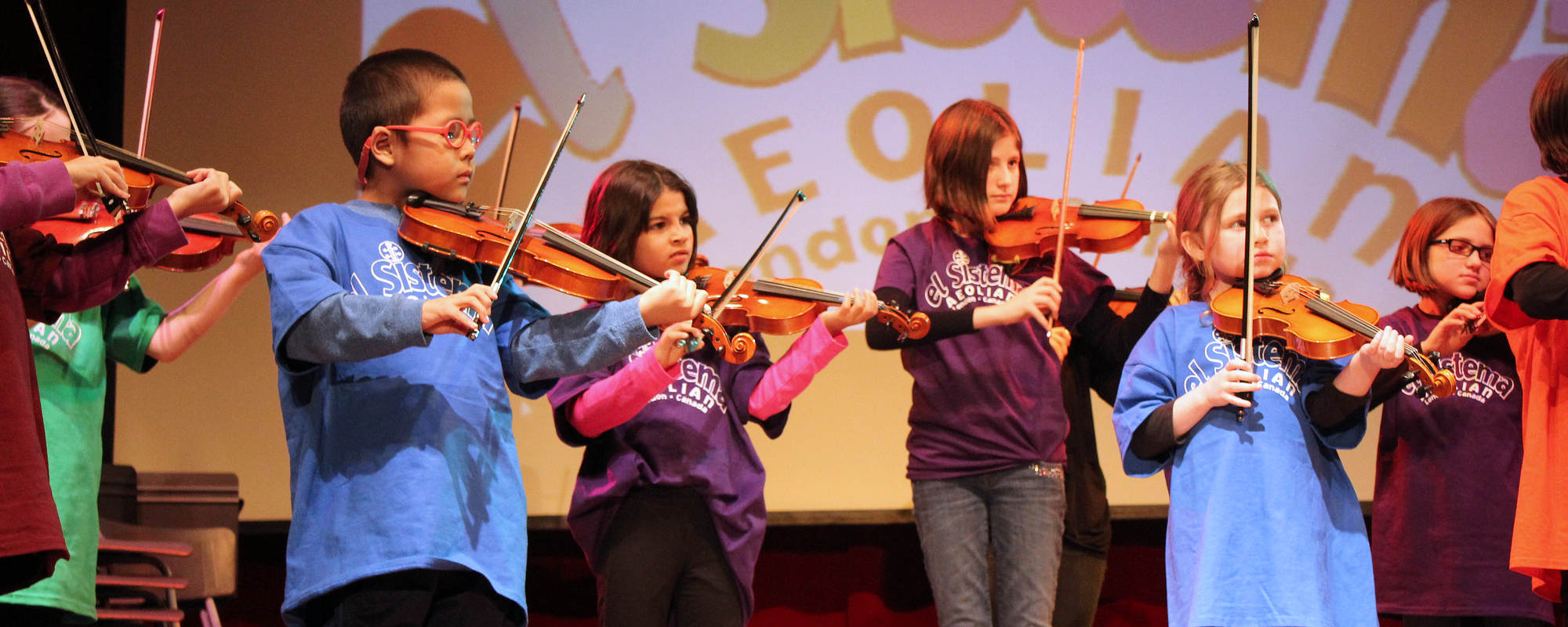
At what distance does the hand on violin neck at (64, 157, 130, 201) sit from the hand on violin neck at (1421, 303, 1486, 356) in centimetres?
246

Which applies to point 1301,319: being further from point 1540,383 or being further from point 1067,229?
point 1067,229

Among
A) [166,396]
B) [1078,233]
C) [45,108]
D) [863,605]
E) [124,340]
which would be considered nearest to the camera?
[45,108]

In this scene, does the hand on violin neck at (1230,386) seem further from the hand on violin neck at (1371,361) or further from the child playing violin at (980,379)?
the child playing violin at (980,379)

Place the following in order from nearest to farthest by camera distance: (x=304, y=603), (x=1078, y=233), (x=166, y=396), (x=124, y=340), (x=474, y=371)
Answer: (x=304, y=603)
(x=474, y=371)
(x=124, y=340)
(x=1078, y=233)
(x=166, y=396)

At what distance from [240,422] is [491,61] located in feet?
4.29

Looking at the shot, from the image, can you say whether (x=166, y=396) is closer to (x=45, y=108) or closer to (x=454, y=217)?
(x=45, y=108)

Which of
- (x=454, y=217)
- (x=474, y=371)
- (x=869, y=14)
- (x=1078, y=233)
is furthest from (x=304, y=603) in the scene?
(x=869, y=14)

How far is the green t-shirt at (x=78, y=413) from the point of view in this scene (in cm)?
207

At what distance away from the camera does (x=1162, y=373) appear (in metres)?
2.19

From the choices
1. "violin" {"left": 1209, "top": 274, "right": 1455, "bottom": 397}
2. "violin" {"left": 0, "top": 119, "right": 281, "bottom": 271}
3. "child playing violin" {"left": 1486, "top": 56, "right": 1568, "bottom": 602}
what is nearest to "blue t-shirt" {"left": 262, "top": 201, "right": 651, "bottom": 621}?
"violin" {"left": 0, "top": 119, "right": 281, "bottom": 271}

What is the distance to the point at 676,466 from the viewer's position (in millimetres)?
2369

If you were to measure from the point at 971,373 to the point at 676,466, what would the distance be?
0.76 m

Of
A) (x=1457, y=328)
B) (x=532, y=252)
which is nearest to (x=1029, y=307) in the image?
(x=1457, y=328)

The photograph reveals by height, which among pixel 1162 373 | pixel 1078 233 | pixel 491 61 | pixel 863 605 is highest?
pixel 491 61
